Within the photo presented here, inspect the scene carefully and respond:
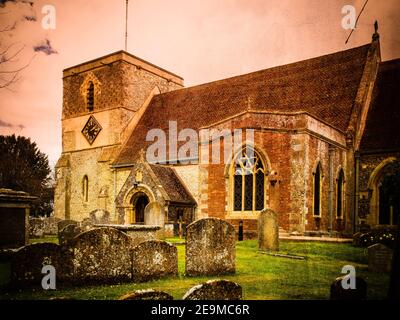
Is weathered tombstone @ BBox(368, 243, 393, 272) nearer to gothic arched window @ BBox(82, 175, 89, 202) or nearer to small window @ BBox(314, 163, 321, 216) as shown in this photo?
small window @ BBox(314, 163, 321, 216)

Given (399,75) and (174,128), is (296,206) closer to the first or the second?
(399,75)

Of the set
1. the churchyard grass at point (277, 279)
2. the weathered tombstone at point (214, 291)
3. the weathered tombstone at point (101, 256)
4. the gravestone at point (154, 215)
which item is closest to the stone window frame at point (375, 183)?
the churchyard grass at point (277, 279)

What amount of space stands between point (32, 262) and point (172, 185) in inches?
368

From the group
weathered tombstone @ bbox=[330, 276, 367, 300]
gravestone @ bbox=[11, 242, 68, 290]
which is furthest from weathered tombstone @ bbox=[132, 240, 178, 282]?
weathered tombstone @ bbox=[330, 276, 367, 300]

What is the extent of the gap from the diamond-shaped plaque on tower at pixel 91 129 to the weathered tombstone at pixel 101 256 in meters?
15.8

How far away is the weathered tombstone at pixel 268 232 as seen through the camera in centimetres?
876

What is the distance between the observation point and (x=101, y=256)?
569 cm

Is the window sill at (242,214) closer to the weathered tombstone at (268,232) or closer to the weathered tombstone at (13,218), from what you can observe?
the weathered tombstone at (268,232)

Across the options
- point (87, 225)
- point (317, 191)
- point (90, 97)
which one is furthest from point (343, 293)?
point (90, 97)

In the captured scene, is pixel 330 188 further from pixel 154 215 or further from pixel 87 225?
pixel 87 225
